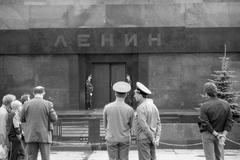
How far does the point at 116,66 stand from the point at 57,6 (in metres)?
4.58

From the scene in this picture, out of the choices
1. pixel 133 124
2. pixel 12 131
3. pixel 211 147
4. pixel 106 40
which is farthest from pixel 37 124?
pixel 106 40

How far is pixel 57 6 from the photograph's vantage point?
25.2 meters

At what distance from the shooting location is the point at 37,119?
30.0 ft

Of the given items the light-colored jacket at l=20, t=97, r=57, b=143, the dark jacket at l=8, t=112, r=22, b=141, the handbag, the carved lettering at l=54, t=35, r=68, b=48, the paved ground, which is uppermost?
the carved lettering at l=54, t=35, r=68, b=48

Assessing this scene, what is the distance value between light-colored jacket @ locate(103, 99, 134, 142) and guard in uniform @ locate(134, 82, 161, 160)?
0.21 meters

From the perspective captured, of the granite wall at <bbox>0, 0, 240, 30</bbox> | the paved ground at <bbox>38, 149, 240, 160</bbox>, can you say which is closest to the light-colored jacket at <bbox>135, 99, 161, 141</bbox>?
the paved ground at <bbox>38, 149, 240, 160</bbox>

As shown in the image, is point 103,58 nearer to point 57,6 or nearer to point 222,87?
point 57,6

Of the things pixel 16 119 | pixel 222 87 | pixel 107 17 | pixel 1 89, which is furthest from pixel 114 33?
pixel 16 119

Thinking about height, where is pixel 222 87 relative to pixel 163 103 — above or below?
above

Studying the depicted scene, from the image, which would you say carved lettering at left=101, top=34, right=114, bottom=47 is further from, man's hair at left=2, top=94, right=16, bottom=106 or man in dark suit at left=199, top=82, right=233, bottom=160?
man in dark suit at left=199, top=82, right=233, bottom=160

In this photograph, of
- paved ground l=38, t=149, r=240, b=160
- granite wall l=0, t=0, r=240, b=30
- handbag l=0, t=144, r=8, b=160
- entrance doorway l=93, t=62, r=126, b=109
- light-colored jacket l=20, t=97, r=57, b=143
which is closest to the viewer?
light-colored jacket l=20, t=97, r=57, b=143

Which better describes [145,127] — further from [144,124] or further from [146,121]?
[146,121]

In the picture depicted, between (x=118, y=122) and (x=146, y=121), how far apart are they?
573 mm

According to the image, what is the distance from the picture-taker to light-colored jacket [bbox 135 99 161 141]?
8523 mm
